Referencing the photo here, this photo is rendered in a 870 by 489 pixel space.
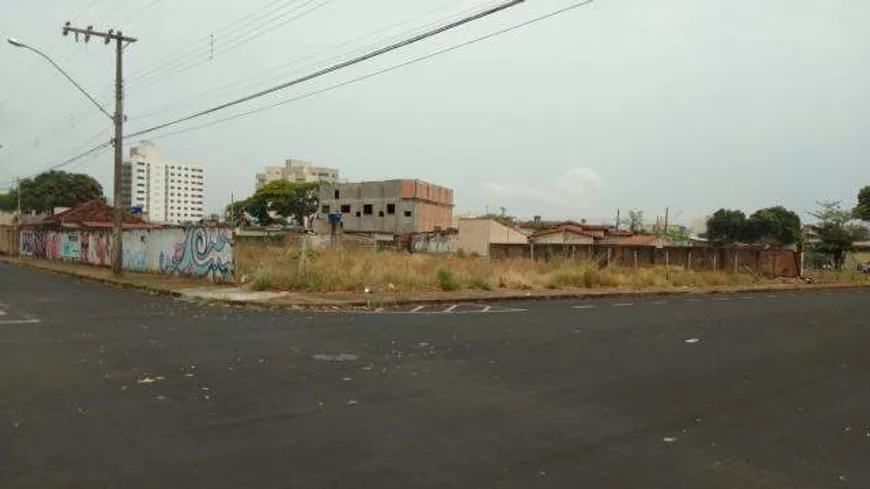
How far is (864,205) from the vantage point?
262 feet

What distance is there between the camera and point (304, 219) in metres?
115

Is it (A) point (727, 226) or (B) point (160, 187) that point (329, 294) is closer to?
(B) point (160, 187)

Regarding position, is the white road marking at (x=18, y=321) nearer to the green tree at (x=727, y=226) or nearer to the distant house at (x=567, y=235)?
the distant house at (x=567, y=235)

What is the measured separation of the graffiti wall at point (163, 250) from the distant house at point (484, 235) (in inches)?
1246

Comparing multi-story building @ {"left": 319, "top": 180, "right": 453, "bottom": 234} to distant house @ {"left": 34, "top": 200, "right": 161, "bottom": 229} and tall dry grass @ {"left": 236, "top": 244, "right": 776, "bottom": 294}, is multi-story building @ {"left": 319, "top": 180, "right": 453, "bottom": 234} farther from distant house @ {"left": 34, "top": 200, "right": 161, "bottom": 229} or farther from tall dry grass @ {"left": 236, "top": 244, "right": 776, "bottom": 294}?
tall dry grass @ {"left": 236, "top": 244, "right": 776, "bottom": 294}

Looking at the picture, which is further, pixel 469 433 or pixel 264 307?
pixel 264 307

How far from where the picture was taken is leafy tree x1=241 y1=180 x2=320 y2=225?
111 meters

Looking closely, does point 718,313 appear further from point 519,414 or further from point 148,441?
point 148,441

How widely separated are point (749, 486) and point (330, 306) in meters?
14.7

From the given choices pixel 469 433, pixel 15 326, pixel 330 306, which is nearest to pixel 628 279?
pixel 330 306

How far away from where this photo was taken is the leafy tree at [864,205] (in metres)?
74.7

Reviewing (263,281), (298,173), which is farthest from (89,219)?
(298,173)

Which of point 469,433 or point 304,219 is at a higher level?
point 304,219

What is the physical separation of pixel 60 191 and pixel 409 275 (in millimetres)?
87353
